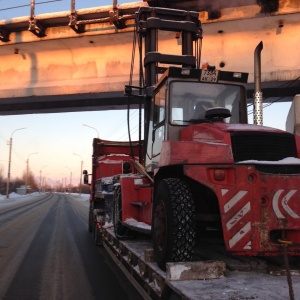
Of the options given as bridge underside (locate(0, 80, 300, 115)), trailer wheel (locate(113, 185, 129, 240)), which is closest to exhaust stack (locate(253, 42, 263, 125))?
trailer wheel (locate(113, 185, 129, 240))

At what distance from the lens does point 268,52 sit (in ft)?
37.1

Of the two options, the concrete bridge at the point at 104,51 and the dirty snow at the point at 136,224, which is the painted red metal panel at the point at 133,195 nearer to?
the dirty snow at the point at 136,224

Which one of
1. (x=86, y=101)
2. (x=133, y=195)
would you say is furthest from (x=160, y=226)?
(x=86, y=101)

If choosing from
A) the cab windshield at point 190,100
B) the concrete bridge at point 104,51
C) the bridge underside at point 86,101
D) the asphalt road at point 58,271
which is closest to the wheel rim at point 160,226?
the cab windshield at point 190,100

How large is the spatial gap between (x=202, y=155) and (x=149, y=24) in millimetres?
3456

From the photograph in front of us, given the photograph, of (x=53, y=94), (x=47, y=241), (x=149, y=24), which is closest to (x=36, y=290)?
(x=149, y=24)

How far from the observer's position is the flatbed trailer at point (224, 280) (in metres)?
3.32

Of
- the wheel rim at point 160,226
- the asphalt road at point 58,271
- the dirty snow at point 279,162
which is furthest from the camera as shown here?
the asphalt road at point 58,271

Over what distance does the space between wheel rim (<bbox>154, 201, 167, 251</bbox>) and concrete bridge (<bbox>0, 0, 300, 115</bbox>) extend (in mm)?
7663

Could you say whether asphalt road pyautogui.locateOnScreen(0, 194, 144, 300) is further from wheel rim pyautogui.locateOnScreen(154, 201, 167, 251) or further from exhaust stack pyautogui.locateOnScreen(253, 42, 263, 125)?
exhaust stack pyautogui.locateOnScreen(253, 42, 263, 125)

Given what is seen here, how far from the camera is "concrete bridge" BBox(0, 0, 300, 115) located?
36.7 feet

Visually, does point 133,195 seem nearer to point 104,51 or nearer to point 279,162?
point 279,162

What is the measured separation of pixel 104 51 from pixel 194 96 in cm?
838

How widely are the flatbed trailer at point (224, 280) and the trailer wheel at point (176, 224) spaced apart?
0.71ft
